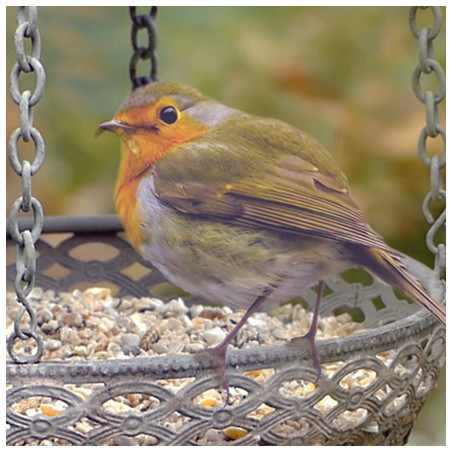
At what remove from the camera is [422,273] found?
1.20m

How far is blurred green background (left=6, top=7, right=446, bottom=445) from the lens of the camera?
1.61 meters

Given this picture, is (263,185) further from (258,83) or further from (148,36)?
(258,83)

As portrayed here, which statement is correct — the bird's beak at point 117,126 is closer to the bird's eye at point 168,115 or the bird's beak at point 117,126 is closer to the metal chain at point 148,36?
the bird's eye at point 168,115

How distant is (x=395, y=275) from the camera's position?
99 cm

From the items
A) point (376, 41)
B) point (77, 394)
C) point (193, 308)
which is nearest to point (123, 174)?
point (77, 394)

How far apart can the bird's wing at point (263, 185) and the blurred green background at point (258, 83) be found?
2.03 ft

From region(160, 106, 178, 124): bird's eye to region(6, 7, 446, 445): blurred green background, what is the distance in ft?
2.07

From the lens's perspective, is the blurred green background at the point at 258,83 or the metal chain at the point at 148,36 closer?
the metal chain at the point at 148,36

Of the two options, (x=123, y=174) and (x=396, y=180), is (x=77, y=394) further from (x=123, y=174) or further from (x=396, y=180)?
(x=396, y=180)

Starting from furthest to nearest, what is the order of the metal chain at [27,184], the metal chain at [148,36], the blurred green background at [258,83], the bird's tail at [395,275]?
the blurred green background at [258,83]
the metal chain at [148,36]
the bird's tail at [395,275]
the metal chain at [27,184]

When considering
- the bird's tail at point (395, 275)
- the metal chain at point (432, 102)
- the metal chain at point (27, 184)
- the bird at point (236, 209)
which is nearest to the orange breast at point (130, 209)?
the bird at point (236, 209)

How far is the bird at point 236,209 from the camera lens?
3.06 ft

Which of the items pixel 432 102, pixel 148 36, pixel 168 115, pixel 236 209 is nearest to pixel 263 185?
pixel 236 209

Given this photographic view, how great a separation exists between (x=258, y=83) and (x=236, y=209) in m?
0.82
